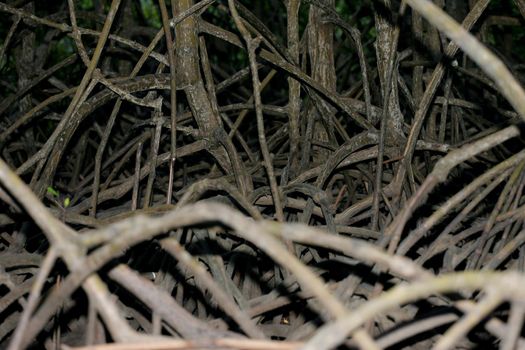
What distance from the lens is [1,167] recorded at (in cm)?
86

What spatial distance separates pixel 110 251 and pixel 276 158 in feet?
3.85

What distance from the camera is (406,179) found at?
1.68 meters

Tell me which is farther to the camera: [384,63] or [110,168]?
[110,168]

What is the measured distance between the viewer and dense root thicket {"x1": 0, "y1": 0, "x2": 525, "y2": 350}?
0.78 m

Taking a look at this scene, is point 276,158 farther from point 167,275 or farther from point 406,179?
point 167,275

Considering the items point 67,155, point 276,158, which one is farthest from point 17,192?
point 67,155

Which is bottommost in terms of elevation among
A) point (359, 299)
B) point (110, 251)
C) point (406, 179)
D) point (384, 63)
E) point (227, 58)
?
point (359, 299)

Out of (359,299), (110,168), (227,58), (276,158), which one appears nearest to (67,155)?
(110,168)

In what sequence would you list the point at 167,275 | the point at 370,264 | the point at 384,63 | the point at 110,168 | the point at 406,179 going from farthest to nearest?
the point at 110,168, the point at 384,63, the point at 406,179, the point at 167,275, the point at 370,264

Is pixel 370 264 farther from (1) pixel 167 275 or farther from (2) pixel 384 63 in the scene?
(2) pixel 384 63

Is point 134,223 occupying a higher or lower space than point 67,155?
lower

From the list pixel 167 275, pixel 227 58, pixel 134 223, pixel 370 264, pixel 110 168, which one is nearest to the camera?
pixel 134 223

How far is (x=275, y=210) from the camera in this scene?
5.05 feet

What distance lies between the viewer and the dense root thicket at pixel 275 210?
2.56 feet
